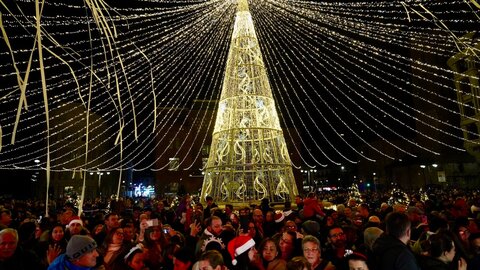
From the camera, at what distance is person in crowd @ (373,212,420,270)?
11.2ft

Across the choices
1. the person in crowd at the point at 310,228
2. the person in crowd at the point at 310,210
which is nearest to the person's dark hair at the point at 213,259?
the person in crowd at the point at 310,228

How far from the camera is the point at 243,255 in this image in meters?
4.79

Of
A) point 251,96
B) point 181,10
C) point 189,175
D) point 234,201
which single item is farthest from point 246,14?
point 189,175

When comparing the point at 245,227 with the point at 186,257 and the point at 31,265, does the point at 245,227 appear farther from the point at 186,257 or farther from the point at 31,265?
the point at 31,265

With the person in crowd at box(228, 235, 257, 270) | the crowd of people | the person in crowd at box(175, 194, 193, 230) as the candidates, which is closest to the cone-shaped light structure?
the person in crowd at box(175, 194, 193, 230)

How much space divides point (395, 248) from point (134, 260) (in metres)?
2.99

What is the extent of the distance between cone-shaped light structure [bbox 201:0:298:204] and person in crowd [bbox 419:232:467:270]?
12.2 meters

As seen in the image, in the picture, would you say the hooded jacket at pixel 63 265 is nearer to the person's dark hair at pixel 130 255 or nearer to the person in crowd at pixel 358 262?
the person's dark hair at pixel 130 255

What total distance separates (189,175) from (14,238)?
42.5 m

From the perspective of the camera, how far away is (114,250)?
17.4ft

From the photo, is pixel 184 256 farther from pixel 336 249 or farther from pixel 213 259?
pixel 336 249

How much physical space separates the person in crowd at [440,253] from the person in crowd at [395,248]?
1.69 ft

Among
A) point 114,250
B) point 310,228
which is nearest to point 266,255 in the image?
point 310,228

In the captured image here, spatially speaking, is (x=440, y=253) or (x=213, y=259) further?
(x=440, y=253)
